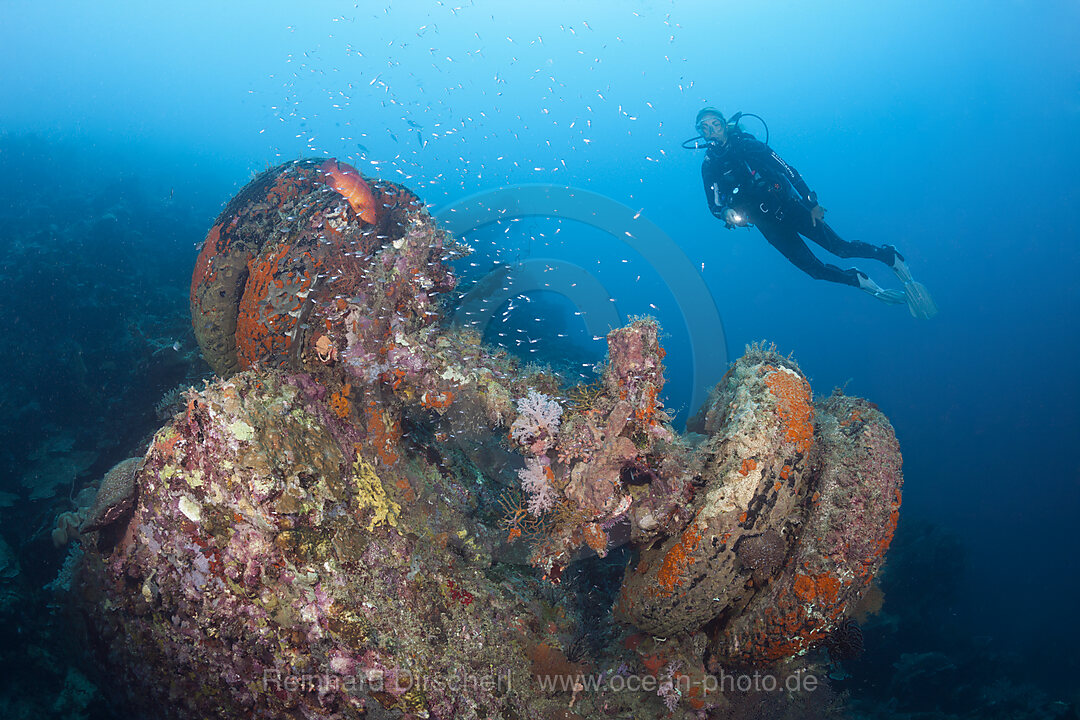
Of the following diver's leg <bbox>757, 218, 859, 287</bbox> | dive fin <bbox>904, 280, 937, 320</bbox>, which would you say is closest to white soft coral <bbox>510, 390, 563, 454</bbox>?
diver's leg <bbox>757, 218, 859, 287</bbox>

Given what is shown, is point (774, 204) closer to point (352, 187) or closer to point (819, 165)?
point (352, 187)

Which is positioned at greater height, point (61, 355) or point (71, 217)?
point (71, 217)

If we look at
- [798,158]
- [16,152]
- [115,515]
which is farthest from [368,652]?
[798,158]

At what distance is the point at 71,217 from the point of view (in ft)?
51.3

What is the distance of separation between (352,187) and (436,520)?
4.31 metres

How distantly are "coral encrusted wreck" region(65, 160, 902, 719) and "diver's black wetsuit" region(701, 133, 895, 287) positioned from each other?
651cm

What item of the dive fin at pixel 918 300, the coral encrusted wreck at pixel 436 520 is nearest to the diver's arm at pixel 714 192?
the dive fin at pixel 918 300

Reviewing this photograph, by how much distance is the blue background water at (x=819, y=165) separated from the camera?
69.4 feet

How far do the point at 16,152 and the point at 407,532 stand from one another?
34.9 m

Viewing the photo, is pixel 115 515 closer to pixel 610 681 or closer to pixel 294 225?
pixel 294 225

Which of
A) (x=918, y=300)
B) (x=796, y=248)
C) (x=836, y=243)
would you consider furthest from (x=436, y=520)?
(x=918, y=300)

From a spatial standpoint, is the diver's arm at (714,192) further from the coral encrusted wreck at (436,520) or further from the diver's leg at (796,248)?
the coral encrusted wreck at (436,520)

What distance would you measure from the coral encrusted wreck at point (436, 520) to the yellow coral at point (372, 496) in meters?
0.03

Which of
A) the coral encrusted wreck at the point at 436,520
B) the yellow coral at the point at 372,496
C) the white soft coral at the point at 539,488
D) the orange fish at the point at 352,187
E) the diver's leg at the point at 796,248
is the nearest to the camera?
the coral encrusted wreck at the point at 436,520
